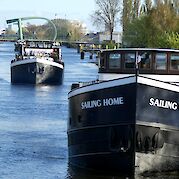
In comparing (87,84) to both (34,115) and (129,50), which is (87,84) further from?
(34,115)

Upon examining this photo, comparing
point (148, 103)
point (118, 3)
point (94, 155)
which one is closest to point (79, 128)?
point (94, 155)

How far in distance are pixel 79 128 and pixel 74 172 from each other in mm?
1482

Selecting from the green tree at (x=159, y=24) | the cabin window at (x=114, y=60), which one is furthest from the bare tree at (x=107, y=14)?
the cabin window at (x=114, y=60)

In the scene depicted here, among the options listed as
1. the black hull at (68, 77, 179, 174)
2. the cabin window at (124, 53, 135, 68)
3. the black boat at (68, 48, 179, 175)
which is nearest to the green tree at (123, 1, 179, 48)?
the cabin window at (124, 53, 135, 68)

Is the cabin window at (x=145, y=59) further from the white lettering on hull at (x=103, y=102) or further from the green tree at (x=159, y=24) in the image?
the green tree at (x=159, y=24)

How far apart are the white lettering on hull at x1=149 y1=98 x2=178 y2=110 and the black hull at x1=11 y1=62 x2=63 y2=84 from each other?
3902cm

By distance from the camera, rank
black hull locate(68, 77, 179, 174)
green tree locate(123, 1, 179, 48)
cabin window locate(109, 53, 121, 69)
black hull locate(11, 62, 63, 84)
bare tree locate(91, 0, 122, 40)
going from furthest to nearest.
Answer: bare tree locate(91, 0, 122, 40) → green tree locate(123, 1, 179, 48) → black hull locate(11, 62, 63, 84) → cabin window locate(109, 53, 121, 69) → black hull locate(68, 77, 179, 174)

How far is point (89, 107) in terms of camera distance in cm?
1959

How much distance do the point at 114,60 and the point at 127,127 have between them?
2.88 metres

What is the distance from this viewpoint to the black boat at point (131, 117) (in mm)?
18781

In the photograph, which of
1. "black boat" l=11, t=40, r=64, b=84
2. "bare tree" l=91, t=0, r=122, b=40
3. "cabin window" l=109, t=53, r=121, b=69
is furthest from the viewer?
"bare tree" l=91, t=0, r=122, b=40

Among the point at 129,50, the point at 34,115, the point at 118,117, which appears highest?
the point at 129,50

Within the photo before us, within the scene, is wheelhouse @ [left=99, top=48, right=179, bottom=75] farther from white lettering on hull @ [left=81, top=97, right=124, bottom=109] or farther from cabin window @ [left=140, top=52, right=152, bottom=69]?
white lettering on hull @ [left=81, top=97, right=124, bottom=109]

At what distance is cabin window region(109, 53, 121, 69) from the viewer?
68.6ft
